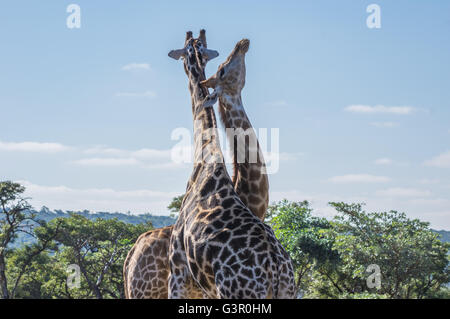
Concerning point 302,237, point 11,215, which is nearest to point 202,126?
point 302,237

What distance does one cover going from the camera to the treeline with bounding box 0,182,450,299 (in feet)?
87.4

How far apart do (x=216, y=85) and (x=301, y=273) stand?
954 inches

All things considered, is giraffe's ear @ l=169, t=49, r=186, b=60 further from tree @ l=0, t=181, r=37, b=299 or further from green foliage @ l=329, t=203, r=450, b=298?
tree @ l=0, t=181, r=37, b=299

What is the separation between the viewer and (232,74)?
854cm

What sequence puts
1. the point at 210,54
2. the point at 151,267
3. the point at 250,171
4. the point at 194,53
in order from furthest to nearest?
the point at 210,54 < the point at 194,53 < the point at 151,267 < the point at 250,171

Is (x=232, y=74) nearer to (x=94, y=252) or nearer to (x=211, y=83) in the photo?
(x=211, y=83)

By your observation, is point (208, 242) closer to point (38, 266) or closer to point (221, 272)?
point (221, 272)

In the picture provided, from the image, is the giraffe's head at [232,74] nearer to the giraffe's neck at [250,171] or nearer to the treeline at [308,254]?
the giraffe's neck at [250,171]

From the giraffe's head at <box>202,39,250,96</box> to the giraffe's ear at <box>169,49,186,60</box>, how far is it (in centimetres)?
114

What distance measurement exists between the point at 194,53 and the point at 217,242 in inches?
143

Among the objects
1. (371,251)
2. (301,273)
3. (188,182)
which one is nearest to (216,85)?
(188,182)

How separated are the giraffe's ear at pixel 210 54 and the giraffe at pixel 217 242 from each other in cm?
116

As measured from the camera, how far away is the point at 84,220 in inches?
1805

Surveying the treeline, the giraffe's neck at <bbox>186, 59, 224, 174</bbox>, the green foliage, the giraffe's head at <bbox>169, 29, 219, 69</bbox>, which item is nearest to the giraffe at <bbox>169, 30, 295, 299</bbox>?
the giraffe's neck at <bbox>186, 59, 224, 174</bbox>
